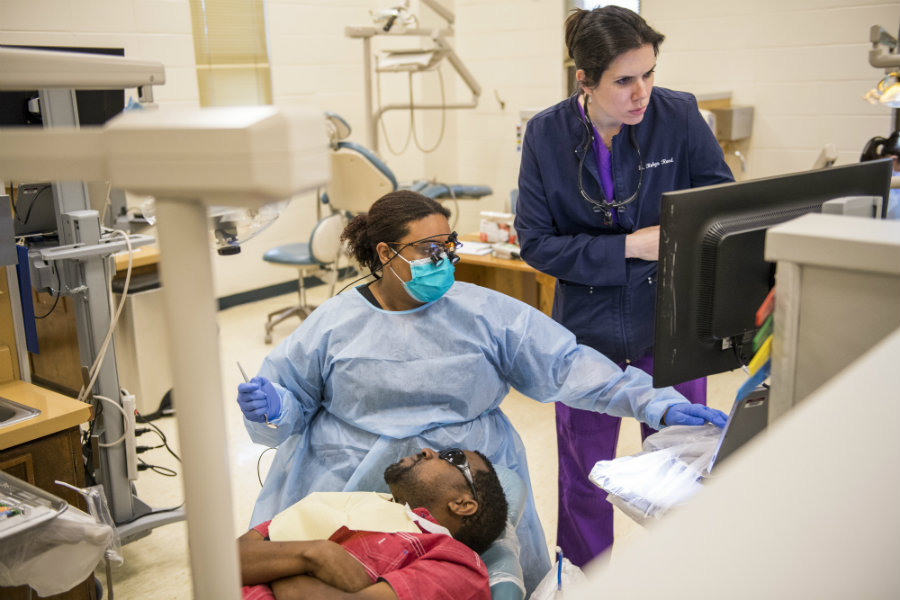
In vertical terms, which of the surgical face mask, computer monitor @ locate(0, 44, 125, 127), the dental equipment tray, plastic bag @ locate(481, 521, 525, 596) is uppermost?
computer monitor @ locate(0, 44, 125, 127)

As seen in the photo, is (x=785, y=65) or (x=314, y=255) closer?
(x=314, y=255)

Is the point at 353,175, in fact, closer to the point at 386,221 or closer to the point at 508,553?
the point at 386,221

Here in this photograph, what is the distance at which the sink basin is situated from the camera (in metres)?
1.85

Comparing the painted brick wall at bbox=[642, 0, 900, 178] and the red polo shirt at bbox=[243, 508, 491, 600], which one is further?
the painted brick wall at bbox=[642, 0, 900, 178]

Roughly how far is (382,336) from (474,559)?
1.84ft

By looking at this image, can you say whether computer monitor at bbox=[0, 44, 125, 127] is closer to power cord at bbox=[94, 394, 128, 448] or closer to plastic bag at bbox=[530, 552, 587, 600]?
power cord at bbox=[94, 394, 128, 448]

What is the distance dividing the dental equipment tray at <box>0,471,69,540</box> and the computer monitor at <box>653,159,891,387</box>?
1.10 meters

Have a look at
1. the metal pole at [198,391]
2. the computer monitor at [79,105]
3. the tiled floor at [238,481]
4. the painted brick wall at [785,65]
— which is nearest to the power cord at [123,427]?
the tiled floor at [238,481]

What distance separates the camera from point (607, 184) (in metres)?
1.89

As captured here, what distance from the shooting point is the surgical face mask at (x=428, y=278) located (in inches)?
69.4

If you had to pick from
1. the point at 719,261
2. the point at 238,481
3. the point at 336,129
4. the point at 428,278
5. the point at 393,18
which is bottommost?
the point at 238,481

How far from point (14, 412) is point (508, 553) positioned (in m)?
1.19

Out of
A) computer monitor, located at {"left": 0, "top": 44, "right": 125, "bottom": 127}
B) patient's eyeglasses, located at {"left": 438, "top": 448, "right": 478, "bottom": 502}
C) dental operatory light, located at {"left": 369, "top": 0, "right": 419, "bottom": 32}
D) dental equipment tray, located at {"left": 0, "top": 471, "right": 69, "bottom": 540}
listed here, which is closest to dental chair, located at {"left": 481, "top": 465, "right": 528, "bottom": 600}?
patient's eyeglasses, located at {"left": 438, "top": 448, "right": 478, "bottom": 502}

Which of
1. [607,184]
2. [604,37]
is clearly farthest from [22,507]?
[604,37]
